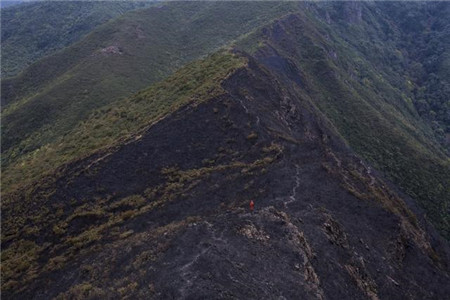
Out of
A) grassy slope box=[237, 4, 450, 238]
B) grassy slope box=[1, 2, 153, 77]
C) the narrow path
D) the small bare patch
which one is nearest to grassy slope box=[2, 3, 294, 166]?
grassy slope box=[237, 4, 450, 238]

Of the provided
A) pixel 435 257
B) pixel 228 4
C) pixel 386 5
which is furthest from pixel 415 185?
pixel 386 5

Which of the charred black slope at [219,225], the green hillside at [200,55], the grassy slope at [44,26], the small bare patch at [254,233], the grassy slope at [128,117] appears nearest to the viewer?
the charred black slope at [219,225]

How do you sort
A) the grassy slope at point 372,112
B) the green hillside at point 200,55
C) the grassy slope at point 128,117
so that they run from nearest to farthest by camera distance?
1. the grassy slope at point 128,117
2. the green hillside at point 200,55
3. the grassy slope at point 372,112

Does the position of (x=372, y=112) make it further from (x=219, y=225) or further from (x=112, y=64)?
(x=219, y=225)

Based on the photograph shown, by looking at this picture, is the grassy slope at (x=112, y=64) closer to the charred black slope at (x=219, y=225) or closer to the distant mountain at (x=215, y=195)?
the distant mountain at (x=215, y=195)

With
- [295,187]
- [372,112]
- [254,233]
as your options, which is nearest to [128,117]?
[295,187]

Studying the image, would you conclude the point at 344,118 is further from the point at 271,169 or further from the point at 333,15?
the point at 333,15

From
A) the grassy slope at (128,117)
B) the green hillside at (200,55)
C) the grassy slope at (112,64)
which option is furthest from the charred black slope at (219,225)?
the grassy slope at (112,64)
